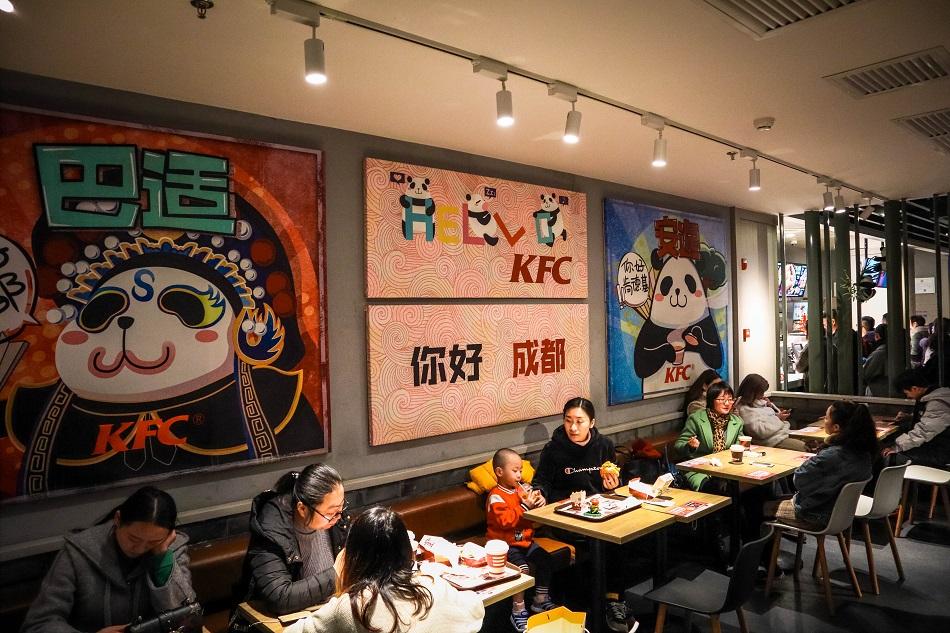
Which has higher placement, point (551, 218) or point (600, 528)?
point (551, 218)

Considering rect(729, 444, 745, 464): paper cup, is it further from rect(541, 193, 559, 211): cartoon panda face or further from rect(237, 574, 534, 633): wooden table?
rect(237, 574, 534, 633): wooden table

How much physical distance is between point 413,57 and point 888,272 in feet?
24.2

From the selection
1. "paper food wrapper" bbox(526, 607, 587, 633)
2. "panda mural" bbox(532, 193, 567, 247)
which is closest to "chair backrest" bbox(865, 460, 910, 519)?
"panda mural" bbox(532, 193, 567, 247)

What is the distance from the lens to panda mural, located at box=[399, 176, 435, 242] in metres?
4.66

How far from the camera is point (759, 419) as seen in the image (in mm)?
6391

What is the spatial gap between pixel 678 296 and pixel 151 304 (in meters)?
5.48

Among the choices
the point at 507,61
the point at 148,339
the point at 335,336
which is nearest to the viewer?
the point at 507,61

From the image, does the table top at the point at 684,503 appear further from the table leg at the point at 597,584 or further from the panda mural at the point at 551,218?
the panda mural at the point at 551,218

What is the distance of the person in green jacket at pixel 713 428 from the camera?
5828 millimetres

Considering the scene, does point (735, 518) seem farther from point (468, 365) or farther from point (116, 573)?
point (116, 573)

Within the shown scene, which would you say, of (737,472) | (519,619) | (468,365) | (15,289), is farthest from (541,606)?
(15,289)

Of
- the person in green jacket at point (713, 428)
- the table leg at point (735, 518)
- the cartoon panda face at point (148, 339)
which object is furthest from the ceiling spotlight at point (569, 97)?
the person in green jacket at point (713, 428)

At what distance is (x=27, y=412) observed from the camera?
319 cm

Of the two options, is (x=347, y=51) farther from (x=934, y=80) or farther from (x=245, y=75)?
(x=934, y=80)
